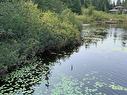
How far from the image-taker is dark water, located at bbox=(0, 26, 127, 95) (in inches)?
900

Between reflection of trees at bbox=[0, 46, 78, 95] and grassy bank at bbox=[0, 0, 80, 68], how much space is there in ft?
3.90

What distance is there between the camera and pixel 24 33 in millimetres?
33875

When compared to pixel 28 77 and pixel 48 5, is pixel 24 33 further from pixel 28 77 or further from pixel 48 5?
pixel 48 5

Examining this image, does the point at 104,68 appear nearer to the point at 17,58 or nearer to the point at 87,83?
the point at 87,83

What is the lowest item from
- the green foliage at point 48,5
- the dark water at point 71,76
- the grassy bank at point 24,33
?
the dark water at point 71,76

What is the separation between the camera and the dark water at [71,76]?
2286 cm

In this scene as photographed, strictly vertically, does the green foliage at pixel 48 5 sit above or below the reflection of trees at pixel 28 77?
above

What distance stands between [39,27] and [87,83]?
14.4 meters

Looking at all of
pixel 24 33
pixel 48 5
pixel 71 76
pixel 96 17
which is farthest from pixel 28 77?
pixel 96 17

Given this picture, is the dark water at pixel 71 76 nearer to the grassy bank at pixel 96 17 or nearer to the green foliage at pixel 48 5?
the green foliage at pixel 48 5

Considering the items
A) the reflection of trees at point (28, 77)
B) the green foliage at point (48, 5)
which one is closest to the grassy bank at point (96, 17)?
the green foliage at point (48, 5)

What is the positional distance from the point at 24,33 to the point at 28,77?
29.3 feet

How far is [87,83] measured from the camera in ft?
82.3

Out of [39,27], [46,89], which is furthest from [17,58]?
[39,27]
